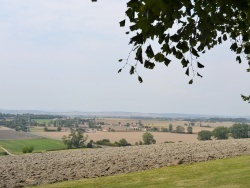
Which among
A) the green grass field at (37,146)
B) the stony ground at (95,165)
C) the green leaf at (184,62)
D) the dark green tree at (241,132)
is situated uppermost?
the green leaf at (184,62)

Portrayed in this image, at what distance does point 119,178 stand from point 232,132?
2041 cm

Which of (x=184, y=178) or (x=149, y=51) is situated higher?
(x=149, y=51)

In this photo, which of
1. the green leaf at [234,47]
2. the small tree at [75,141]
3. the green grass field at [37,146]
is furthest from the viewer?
the green grass field at [37,146]

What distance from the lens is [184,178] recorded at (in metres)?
11.5

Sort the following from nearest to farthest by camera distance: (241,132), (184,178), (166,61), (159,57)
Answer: (159,57) < (166,61) < (184,178) < (241,132)

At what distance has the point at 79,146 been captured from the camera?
28.9 metres

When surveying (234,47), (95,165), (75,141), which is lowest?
(75,141)

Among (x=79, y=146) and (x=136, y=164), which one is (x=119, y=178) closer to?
(x=136, y=164)

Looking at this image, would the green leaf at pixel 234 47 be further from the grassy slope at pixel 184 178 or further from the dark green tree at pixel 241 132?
the dark green tree at pixel 241 132

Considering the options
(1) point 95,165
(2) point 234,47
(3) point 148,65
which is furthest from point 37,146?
(3) point 148,65

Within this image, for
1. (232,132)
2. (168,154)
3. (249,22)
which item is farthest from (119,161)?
(232,132)

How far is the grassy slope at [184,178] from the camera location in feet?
34.2

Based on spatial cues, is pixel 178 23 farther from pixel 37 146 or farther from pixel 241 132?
pixel 37 146

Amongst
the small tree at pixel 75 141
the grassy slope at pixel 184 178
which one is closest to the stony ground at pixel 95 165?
the grassy slope at pixel 184 178
